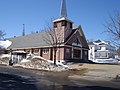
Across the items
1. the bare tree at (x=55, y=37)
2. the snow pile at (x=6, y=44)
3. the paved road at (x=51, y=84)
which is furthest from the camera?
the snow pile at (x=6, y=44)

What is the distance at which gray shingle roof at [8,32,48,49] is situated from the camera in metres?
46.4

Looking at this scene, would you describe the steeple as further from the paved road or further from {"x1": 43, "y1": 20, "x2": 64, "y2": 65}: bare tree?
the paved road

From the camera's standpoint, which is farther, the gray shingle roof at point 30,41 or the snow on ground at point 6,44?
the snow on ground at point 6,44

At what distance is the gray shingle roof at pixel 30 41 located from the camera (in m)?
46.4

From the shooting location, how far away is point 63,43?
135ft

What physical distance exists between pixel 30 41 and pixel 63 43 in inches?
465

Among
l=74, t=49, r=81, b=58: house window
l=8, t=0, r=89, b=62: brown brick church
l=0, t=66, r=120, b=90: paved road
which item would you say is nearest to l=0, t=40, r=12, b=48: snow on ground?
l=8, t=0, r=89, b=62: brown brick church

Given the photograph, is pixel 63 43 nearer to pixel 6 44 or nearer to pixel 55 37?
pixel 55 37

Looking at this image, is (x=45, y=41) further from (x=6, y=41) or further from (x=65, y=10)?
(x=6, y=41)

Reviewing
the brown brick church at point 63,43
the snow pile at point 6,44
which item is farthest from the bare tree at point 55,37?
the snow pile at point 6,44

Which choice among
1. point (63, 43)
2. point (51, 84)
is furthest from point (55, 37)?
point (51, 84)

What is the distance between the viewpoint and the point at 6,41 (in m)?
60.3

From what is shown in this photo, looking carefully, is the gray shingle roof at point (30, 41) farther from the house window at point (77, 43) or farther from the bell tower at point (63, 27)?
the house window at point (77, 43)

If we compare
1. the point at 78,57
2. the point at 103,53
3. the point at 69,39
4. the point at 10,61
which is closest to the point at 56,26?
the point at 69,39
